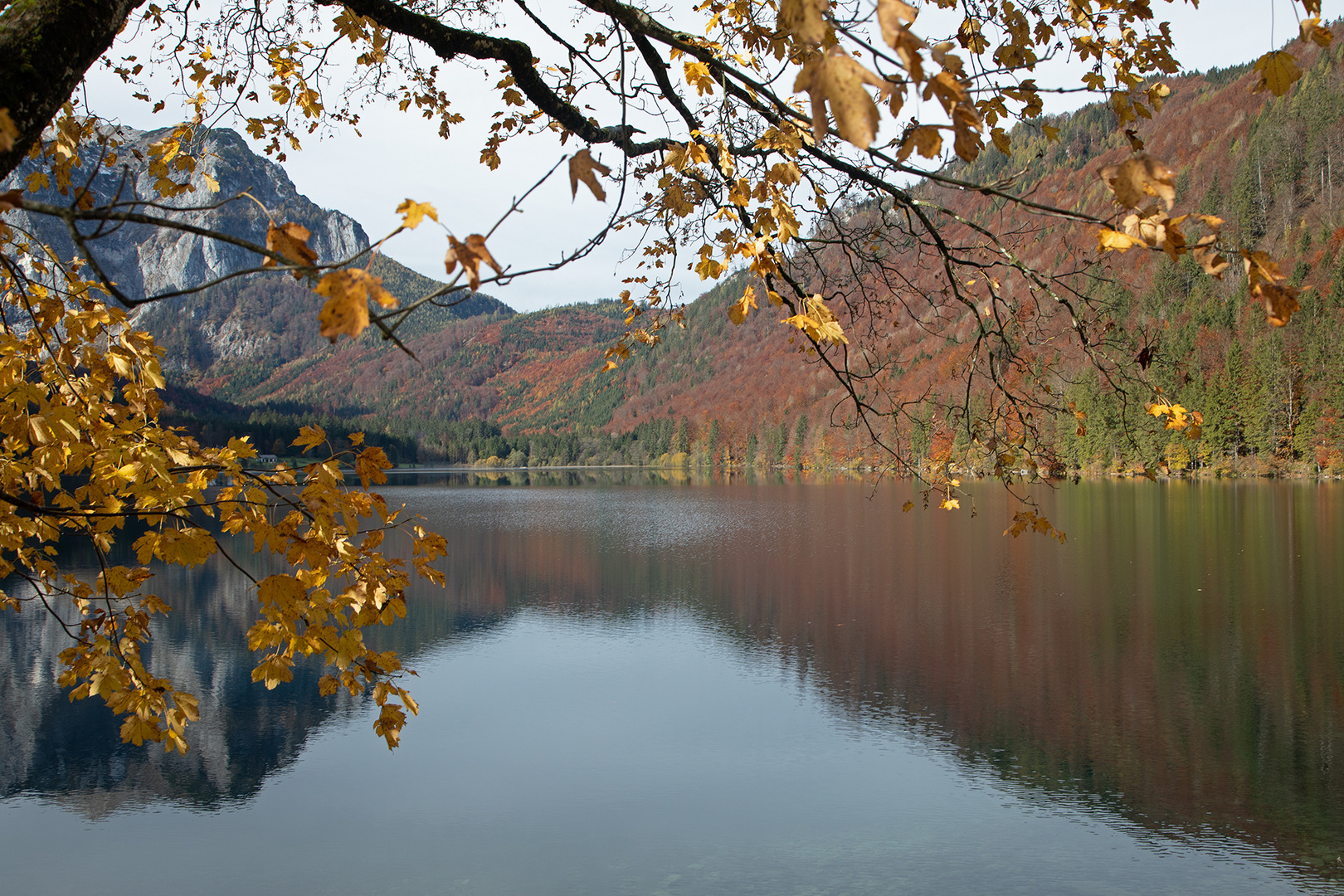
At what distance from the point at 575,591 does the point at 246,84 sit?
55.7 feet

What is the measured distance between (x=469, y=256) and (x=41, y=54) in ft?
4.06

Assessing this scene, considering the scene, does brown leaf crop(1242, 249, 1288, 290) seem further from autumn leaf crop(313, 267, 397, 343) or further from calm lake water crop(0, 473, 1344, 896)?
calm lake water crop(0, 473, 1344, 896)

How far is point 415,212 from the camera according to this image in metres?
1.20

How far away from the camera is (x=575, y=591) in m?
20.2

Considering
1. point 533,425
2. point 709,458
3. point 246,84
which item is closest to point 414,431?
point 533,425

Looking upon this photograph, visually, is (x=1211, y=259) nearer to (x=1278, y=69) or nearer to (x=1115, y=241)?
(x=1115, y=241)

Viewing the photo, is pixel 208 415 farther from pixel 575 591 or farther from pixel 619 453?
pixel 575 591

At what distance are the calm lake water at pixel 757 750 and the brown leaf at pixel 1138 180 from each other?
22.5 ft

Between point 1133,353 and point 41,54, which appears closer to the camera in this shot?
point 41,54

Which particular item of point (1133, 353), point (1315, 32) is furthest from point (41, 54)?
point (1133, 353)

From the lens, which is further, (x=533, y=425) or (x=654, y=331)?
(x=533, y=425)

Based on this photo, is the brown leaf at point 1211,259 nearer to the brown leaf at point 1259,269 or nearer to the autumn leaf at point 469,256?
the brown leaf at point 1259,269

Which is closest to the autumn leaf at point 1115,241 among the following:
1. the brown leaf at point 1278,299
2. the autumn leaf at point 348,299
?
A: the brown leaf at point 1278,299

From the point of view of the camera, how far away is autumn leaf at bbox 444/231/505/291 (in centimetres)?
117
